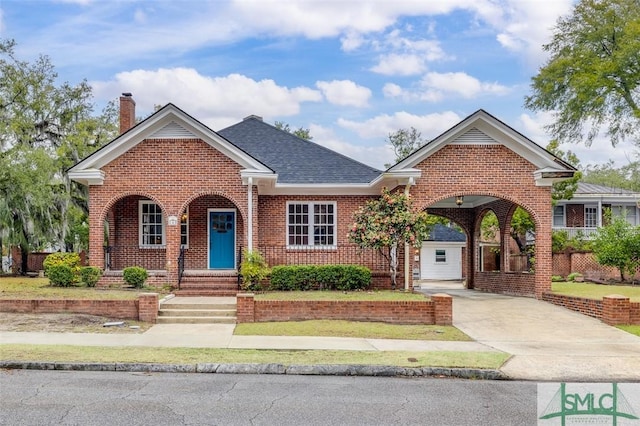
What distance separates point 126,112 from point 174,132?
4.62 metres

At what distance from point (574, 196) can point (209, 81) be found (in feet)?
75.0

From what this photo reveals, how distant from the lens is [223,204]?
68.3 feet

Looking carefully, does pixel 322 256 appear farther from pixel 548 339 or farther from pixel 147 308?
pixel 548 339

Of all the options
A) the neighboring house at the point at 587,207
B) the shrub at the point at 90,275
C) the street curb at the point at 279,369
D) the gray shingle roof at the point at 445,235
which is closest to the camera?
the street curb at the point at 279,369

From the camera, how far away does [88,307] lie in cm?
1414

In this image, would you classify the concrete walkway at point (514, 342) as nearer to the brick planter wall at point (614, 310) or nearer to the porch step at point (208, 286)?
the brick planter wall at point (614, 310)

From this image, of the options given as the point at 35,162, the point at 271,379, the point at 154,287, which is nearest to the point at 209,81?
the point at 35,162

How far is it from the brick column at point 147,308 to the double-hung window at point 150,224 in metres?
6.63

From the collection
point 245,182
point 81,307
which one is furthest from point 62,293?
point 245,182

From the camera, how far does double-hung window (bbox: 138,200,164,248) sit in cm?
2056

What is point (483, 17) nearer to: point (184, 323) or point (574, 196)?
point (184, 323)

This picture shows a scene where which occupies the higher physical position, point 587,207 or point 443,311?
point 587,207

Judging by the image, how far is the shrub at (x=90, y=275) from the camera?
18.0 metres

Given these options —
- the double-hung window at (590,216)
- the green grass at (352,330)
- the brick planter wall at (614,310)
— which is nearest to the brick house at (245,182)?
the brick planter wall at (614,310)
